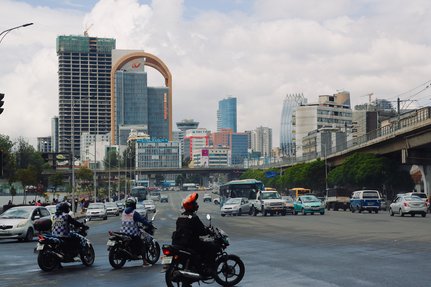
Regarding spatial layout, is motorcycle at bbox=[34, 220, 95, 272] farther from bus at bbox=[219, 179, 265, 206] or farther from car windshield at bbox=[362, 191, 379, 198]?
bus at bbox=[219, 179, 265, 206]

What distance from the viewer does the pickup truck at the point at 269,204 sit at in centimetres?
5778

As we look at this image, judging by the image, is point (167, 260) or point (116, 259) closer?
point (167, 260)

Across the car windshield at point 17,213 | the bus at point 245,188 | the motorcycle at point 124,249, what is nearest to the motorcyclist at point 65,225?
the motorcycle at point 124,249

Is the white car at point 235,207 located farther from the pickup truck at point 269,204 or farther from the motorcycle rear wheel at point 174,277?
the motorcycle rear wheel at point 174,277

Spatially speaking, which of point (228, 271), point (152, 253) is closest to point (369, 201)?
point (152, 253)

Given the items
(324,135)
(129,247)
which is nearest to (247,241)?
(129,247)

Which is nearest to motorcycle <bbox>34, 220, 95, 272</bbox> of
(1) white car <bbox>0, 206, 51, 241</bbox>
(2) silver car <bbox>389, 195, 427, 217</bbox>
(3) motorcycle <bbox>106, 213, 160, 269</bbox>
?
(3) motorcycle <bbox>106, 213, 160, 269</bbox>

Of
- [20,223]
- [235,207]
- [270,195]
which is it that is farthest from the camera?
[235,207]

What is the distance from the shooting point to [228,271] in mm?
13797

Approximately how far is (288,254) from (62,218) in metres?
6.30

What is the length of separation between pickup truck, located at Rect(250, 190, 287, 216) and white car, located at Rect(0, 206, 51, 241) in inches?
1064

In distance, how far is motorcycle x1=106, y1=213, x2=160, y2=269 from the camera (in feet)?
59.1

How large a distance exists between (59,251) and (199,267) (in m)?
6.14

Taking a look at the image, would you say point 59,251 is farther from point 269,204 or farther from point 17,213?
point 269,204
